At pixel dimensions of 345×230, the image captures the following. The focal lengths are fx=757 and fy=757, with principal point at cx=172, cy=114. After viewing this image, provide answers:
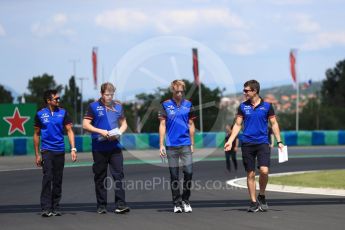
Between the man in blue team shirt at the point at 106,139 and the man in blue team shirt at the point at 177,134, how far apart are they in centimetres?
62

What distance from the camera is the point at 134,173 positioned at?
2133 cm

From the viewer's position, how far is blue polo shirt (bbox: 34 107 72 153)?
10.5 meters

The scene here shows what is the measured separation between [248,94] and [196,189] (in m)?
4.96

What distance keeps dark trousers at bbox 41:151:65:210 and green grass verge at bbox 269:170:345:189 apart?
6.10m

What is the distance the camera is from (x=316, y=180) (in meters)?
16.2

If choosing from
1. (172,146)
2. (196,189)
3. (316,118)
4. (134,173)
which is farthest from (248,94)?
(316,118)

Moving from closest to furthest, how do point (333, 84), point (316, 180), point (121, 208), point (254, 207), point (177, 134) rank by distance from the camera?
point (121, 208) < point (254, 207) < point (177, 134) < point (316, 180) < point (333, 84)

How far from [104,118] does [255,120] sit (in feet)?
6.97

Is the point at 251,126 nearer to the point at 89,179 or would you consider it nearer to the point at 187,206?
the point at 187,206

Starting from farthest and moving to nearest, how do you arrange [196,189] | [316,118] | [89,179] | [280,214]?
[316,118] → [89,179] → [196,189] → [280,214]

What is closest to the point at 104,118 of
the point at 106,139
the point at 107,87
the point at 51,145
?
the point at 106,139

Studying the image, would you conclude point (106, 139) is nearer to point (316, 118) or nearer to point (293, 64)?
point (293, 64)

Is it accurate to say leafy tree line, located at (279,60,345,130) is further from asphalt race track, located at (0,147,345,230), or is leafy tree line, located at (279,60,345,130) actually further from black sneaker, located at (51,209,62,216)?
black sneaker, located at (51,209,62,216)

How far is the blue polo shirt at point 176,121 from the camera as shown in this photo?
10.6 meters
